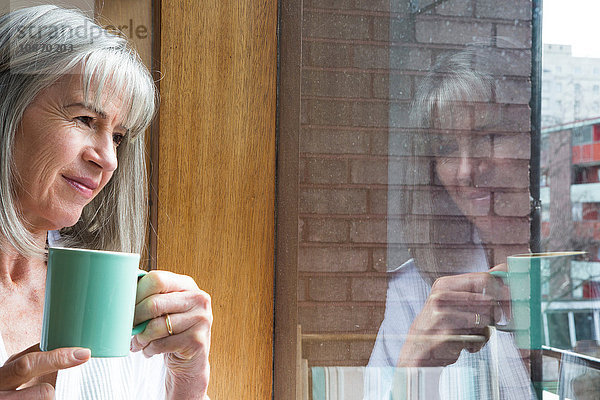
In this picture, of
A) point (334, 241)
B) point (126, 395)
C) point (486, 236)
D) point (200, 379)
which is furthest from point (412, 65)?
point (126, 395)

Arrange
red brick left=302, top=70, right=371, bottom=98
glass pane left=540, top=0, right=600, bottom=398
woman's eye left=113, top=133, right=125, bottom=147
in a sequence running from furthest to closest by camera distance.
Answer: woman's eye left=113, top=133, right=125, bottom=147
red brick left=302, top=70, right=371, bottom=98
glass pane left=540, top=0, right=600, bottom=398

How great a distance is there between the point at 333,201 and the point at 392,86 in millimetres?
252

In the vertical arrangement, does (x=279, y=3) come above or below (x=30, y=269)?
above

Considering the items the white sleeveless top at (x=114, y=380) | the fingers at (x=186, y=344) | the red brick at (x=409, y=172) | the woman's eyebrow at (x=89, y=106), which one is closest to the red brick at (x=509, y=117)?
the red brick at (x=409, y=172)

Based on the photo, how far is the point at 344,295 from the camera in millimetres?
773

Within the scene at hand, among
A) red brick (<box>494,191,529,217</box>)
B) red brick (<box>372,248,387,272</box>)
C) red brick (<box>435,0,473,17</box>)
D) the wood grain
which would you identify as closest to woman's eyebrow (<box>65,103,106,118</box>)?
the wood grain

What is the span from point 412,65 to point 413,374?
288 millimetres

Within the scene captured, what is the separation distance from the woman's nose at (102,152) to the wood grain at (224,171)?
18 centimetres

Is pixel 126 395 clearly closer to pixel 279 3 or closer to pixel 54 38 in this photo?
pixel 54 38

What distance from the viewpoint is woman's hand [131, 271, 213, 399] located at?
75 cm

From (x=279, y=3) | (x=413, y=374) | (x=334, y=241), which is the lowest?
(x=413, y=374)

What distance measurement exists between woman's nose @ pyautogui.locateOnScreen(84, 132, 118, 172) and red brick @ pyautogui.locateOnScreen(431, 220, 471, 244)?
0.64 m

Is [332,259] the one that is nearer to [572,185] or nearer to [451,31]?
[451,31]

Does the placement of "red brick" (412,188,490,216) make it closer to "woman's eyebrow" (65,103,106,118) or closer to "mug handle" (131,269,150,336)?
"mug handle" (131,269,150,336)
